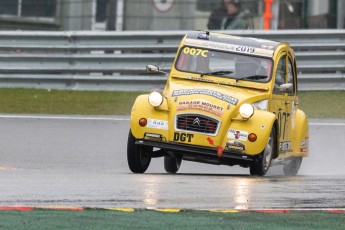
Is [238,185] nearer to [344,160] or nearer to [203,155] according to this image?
[203,155]

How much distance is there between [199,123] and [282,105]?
1.79 m

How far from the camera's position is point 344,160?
15.5 meters

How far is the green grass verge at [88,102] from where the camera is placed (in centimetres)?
1819

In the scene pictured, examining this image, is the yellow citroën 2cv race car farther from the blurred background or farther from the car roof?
the blurred background

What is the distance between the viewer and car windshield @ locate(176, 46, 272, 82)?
13.4 meters

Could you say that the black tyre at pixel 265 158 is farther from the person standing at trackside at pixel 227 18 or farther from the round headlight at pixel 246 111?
the person standing at trackside at pixel 227 18

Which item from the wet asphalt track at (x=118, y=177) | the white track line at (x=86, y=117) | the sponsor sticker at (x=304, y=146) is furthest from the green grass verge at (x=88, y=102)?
the sponsor sticker at (x=304, y=146)

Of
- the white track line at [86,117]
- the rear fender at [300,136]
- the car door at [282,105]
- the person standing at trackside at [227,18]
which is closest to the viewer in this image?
the car door at [282,105]

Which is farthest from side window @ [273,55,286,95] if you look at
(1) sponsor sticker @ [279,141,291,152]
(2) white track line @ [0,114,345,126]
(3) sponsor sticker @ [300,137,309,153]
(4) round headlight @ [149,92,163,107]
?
(2) white track line @ [0,114,345,126]

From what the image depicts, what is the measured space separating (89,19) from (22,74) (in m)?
2.30

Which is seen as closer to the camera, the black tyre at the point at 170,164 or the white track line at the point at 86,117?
the black tyre at the point at 170,164

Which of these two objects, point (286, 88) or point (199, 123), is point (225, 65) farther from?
point (199, 123)

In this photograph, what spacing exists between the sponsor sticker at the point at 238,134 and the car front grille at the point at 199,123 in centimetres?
16

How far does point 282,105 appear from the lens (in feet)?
44.8
